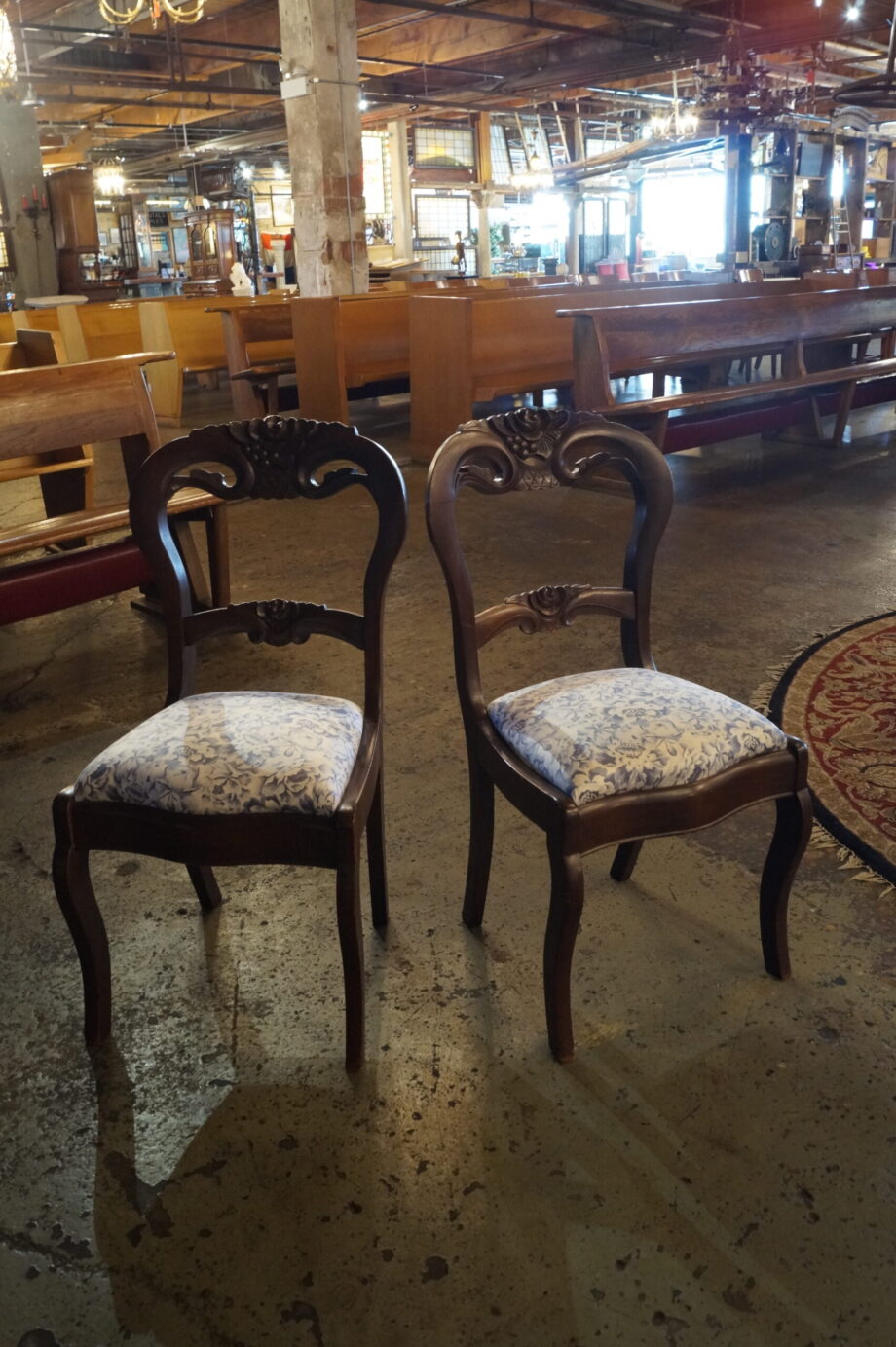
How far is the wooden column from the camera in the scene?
23.6 ft

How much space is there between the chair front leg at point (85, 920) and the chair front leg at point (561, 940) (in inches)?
27.2

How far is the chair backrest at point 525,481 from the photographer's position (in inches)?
65.8

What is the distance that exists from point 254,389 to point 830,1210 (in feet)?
21.2

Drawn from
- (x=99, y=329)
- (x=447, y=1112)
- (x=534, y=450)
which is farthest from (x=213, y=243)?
(x=447, y=1112)

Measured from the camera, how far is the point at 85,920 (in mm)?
1596

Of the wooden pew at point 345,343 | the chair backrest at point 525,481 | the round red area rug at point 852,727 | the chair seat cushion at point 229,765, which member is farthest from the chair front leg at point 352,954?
the wooden pew at point 345,343

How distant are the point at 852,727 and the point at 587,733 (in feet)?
4.45

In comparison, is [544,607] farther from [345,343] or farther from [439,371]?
[345,343]

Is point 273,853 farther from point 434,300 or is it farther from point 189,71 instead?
point 189,71

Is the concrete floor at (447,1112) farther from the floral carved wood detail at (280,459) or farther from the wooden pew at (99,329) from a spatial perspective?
the wooden pew at (99,329)

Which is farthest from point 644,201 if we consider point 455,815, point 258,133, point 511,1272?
point 511,1272

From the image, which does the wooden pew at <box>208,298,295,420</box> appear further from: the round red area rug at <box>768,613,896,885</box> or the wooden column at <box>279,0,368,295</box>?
the round red area rug at <box>768,613,896,885</box>

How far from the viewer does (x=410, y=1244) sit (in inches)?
51.8

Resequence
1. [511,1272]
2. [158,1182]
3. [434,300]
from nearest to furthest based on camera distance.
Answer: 1. [511,1272]
2. [158,1182]
3. [434,300]
